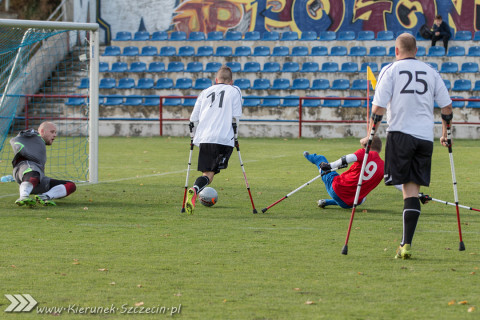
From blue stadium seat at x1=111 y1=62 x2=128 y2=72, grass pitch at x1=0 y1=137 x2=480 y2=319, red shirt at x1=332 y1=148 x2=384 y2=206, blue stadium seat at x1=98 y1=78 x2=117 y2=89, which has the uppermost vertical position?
blue stadium seat at x1=111 y1=62 x2=128 y2=72

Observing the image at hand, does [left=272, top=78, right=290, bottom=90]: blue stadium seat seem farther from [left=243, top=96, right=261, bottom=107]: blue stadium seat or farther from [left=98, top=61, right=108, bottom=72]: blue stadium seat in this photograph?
[left=98, top=61, right=108, bottom=72]: blue stadium seat

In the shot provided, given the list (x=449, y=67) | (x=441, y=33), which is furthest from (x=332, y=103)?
(x=441, y=33)

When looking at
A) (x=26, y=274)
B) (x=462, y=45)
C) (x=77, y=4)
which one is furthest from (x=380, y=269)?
(x=77, y=4)

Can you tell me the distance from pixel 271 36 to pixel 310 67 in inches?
145

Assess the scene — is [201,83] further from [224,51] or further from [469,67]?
[469,67]

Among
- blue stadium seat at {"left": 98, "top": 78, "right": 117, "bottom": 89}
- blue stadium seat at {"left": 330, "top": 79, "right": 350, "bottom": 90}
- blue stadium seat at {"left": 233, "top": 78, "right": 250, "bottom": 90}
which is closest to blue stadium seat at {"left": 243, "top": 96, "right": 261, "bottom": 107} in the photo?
blue stadium seat at {"left": 233, "top": 78, "right": 250, "bottom": 90}

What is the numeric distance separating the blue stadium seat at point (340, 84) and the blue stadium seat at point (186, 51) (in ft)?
20.1

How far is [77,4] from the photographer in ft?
109

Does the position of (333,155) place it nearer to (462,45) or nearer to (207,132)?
(207,132)

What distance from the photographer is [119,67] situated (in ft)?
98.6

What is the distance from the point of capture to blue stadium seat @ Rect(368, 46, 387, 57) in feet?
93.5

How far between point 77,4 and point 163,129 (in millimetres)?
9945

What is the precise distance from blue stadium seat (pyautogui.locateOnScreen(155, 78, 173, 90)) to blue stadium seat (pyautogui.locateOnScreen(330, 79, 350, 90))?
6.15 meters

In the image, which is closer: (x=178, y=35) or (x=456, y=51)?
(x=456, y=51)
